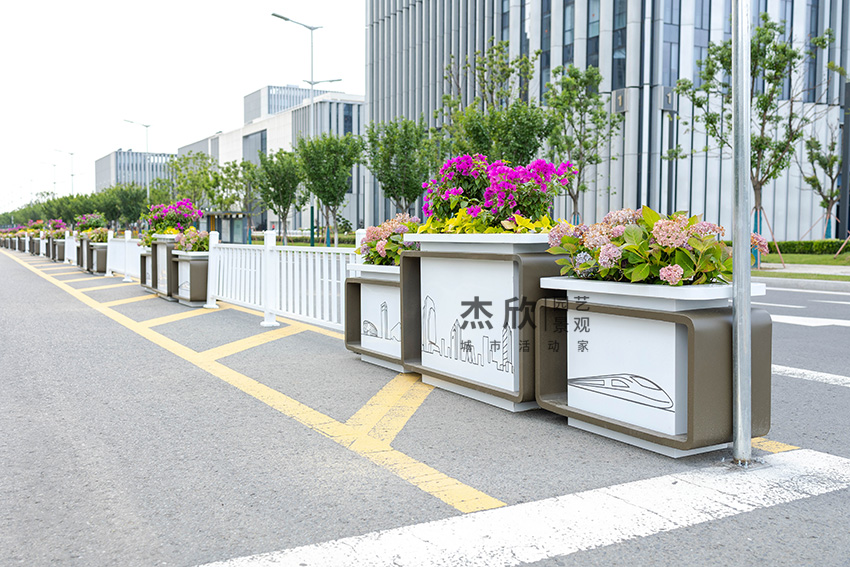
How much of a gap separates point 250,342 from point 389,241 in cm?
268

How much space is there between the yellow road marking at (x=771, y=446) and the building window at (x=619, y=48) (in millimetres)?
35448

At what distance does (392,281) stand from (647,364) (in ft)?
10.6

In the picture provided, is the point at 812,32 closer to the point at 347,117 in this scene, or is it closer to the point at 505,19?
the point at 505,19

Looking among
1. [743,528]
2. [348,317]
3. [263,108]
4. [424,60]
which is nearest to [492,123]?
[348,317]

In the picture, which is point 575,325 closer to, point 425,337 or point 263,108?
point 425,337

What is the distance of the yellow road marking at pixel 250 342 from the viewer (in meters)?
8.58

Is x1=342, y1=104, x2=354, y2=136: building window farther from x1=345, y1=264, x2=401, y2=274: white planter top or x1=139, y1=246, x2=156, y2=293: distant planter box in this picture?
x1=345, y1=264, x2=401, y2=274: white planter top

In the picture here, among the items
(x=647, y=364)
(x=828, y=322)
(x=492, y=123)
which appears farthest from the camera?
(x=492, y=123)

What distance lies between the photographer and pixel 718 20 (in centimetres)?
3716

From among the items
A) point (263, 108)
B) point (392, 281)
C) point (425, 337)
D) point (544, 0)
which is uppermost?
point (263, 108)

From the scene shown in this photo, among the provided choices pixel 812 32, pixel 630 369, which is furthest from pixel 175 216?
pixel 812 32

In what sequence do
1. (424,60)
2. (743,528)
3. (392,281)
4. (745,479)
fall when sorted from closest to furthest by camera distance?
(743,528)
(745,479)
(392,281)
(424,60)

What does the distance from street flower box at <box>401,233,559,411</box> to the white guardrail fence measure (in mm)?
1785

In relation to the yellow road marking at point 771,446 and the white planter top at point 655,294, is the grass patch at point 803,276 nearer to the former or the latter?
the yellow road marking at point 771,446
